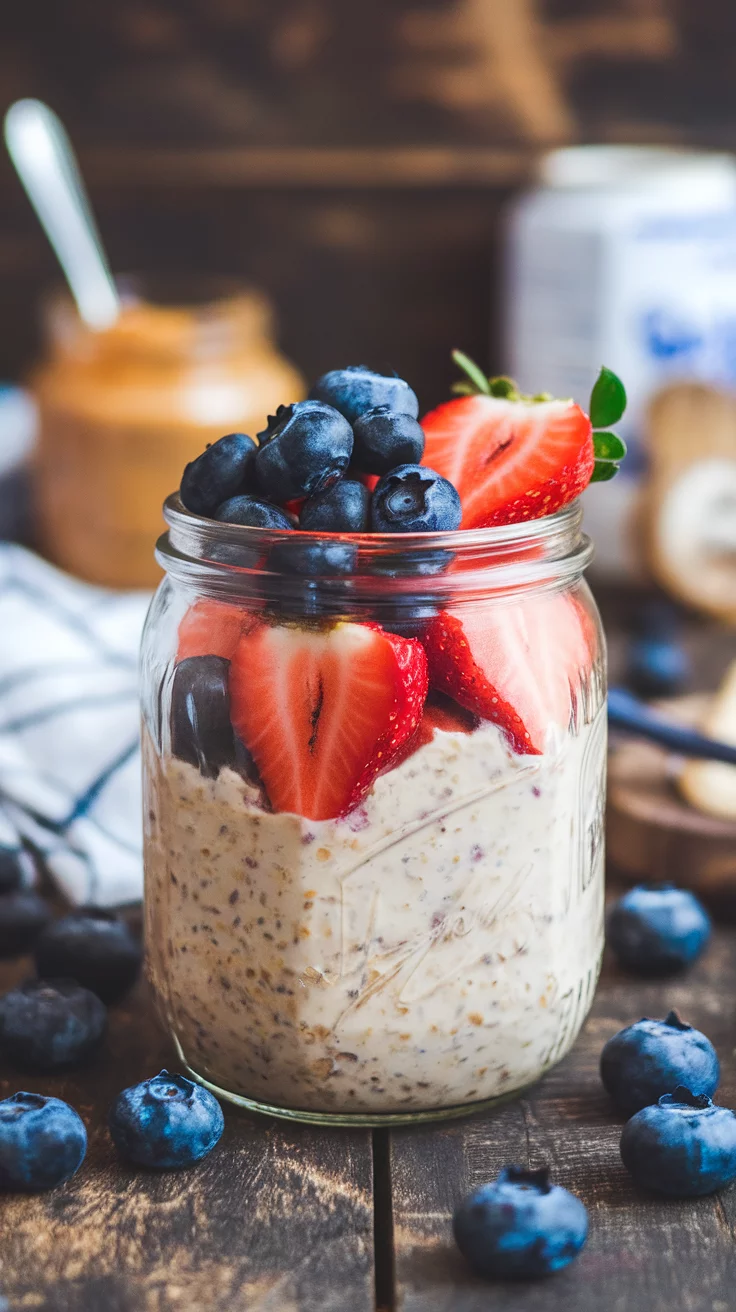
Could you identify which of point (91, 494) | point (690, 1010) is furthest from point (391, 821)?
point (91, 494)

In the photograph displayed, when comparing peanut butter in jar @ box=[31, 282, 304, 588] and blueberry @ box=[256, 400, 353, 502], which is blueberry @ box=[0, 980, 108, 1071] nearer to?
blueberry @ box=[256, 400, 353, 502]

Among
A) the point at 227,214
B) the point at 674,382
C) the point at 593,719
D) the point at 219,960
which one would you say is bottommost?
the point at 219,960

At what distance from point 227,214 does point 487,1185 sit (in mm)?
1520

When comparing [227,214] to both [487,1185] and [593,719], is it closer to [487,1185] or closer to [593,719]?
[593,719]

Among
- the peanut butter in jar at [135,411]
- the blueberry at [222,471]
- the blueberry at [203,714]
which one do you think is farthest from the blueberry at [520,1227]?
the peanut butter in jar at [135,411]

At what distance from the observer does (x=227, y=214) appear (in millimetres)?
1851

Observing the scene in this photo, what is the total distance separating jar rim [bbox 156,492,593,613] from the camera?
0.64 meters

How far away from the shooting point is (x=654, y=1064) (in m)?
0.71

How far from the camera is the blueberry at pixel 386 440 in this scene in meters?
0.66

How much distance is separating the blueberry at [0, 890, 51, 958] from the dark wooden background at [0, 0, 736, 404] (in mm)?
1176

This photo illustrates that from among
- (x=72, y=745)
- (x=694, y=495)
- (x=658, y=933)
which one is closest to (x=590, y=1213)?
(x=658, y=933)

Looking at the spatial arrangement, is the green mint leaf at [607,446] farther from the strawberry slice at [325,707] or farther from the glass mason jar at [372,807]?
the strawberry slice at [325,707]

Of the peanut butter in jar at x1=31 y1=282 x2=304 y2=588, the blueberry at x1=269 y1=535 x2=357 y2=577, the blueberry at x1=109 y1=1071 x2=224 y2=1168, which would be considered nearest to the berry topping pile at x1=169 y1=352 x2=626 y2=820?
the blueberry at x1=269 y1=535 x2=357 y2=577

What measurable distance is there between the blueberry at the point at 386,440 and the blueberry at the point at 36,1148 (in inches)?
14.3
